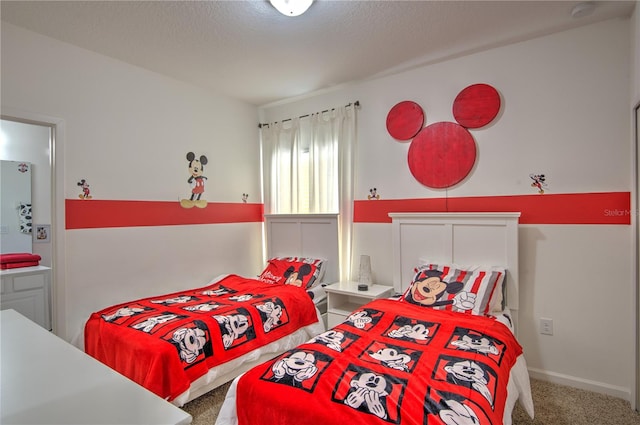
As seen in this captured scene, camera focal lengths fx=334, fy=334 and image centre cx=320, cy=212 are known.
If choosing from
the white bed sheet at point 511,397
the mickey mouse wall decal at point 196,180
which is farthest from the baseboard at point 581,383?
the mickey mouse wall decal at point 196,180

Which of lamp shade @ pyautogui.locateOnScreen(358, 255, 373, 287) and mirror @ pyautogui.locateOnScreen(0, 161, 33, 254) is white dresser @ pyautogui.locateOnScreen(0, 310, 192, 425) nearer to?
lamp shade @ pyautogui.locateOnScreen(358, 255, 373, 287)

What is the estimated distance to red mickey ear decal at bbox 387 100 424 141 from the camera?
9.89ft

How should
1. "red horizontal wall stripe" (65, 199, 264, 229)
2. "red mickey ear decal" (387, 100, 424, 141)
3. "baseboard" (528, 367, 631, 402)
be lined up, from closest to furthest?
"baseboard" (528, 367, 631, 402), "red horizontal wall stripe" (65, 199, 264, 229), "red mickey ear decal" (387, 100, 424, 141)

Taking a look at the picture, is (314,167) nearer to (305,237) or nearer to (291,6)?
(305,237)

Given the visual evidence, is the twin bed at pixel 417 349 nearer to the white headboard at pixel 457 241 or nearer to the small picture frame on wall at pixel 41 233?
the white headboard at pixel 457 241

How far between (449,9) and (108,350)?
3.16m

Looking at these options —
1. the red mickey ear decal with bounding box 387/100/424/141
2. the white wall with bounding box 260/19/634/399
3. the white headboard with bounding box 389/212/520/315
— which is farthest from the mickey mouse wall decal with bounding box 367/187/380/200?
the white wall with bounding box 260/19/634/399

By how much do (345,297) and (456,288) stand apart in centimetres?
122

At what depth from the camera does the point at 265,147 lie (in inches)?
162

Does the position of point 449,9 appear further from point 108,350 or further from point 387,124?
point 108,350

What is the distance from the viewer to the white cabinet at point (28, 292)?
9.46 ft

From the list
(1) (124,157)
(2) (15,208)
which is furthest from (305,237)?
(2) (15,208)

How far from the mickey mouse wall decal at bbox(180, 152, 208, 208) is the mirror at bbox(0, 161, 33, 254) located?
189 centimetres

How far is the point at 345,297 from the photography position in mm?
3336
